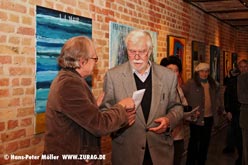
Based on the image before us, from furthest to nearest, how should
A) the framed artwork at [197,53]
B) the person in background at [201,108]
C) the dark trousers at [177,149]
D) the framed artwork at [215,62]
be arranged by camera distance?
the framed artwork at [215,62] < the framed artwork at [197,53] < the person in background at [201,108] < the dark trousers at [177,149]

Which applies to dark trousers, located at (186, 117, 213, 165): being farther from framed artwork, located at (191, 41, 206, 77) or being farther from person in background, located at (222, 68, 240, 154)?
framed artwork, located at (191, 41, 206, 77)

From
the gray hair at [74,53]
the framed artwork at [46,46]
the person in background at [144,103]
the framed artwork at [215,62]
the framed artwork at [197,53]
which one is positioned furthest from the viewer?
the framed artwork at [215,62]

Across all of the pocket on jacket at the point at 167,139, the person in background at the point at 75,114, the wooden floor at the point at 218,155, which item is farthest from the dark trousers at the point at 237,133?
the person in background at the point at 75,114

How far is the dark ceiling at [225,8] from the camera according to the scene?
6.59 metres

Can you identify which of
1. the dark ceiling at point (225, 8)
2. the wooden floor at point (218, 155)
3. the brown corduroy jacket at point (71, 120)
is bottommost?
the wooden floor at point (218, 155)

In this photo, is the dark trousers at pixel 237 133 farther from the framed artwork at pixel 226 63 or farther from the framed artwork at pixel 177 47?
the framed artwork at pixel 226 63

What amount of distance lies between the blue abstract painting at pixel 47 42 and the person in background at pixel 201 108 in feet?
7.13

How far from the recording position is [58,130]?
1749 millimetres

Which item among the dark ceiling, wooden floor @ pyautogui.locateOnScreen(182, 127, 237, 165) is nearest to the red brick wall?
wooden floor @ pyautogui.locateOnScreen(182, 127, 237, 165)

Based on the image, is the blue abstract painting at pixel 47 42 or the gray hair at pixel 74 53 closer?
the gray hair at pixel 74 53

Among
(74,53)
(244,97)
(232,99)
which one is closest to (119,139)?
(74,53)

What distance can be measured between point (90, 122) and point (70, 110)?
132 mm

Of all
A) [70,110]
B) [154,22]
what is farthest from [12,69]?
[154,22]

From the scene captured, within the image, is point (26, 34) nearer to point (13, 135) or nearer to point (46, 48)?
point (46, 48)
